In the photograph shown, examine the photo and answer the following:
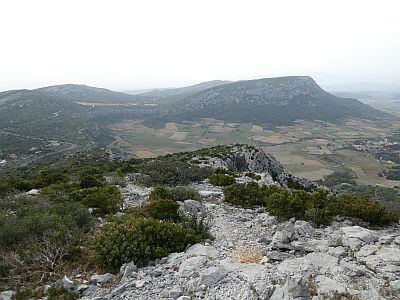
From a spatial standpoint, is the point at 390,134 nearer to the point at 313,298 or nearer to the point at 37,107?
the point at 37,107

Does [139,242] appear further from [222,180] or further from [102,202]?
[222,180]

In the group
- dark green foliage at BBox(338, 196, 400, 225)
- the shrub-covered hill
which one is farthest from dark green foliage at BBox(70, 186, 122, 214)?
dark green foliage at BBox(338, 196, 400, 225)

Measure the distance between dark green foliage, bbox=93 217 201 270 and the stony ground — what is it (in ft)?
0.99

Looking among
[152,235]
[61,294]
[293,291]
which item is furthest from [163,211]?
[293,291]

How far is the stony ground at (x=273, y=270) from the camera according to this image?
7.12m

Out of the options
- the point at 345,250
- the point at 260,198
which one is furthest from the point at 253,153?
the point at 345,250

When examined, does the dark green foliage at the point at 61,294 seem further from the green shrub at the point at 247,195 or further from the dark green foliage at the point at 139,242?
the green shrub at the point at 247,195

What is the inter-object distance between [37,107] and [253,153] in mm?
131554

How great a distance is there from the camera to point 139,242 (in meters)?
9.12

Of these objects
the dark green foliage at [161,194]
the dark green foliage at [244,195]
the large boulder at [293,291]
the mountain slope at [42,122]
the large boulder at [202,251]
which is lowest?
the mountain slope at [42,122]

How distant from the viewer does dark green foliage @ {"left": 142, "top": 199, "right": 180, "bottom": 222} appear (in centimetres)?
1226

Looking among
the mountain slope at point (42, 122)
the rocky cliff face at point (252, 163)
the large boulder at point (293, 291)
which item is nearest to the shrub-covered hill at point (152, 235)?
the large boulder at point (293, 291)

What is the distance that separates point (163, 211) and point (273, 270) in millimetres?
5392

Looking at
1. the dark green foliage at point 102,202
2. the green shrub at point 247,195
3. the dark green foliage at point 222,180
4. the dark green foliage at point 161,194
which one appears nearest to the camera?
the dark green foliage at point 102,202
